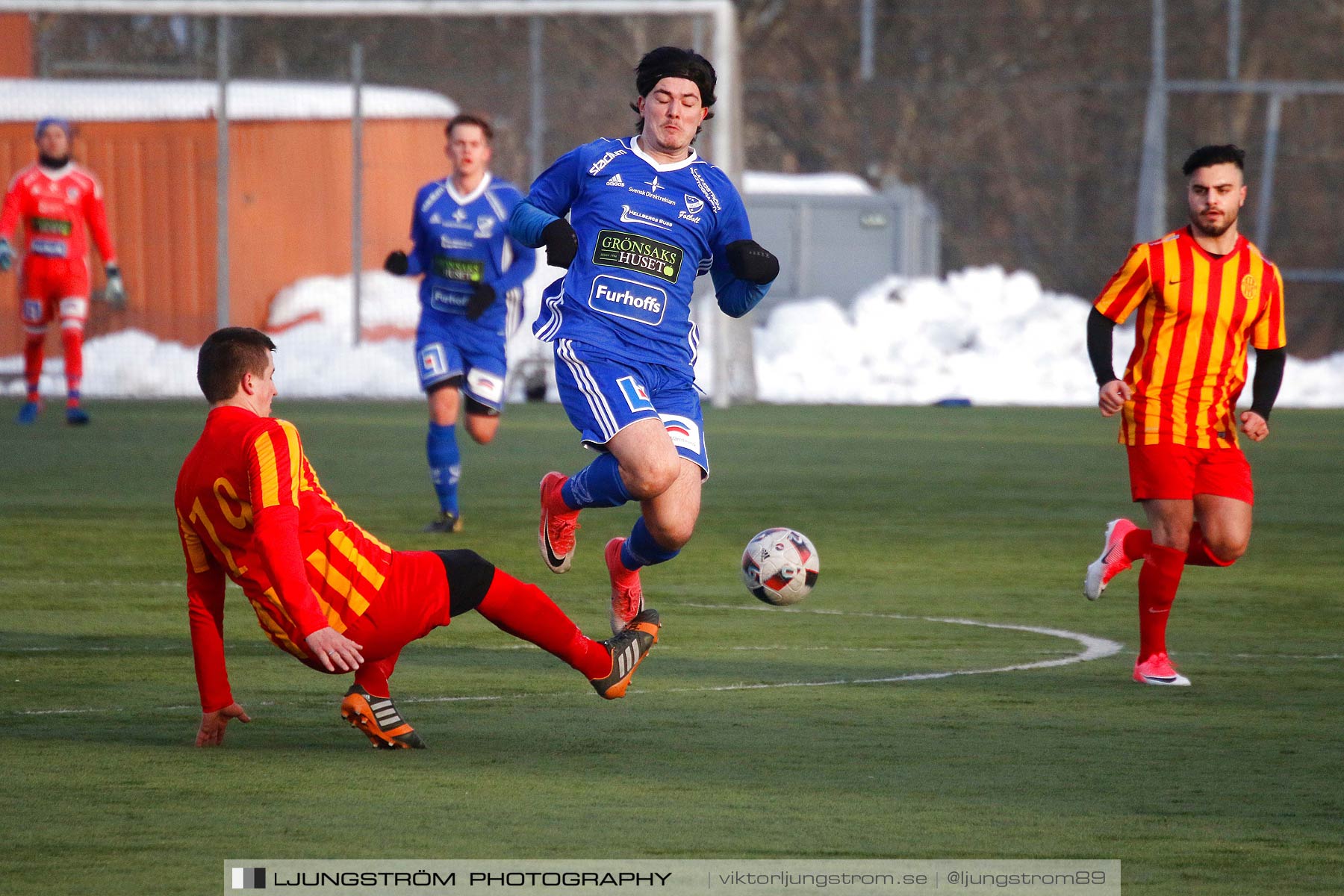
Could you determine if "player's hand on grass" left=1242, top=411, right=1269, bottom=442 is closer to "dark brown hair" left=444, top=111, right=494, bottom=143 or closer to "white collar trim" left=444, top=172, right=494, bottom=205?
"dark brown hair" left=444, top=111, right=494, bottom=143

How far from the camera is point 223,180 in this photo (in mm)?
21109

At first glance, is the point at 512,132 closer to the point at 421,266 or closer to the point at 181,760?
the point at 421,266

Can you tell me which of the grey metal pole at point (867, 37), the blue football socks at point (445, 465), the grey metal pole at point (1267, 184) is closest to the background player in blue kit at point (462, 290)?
the blue football socks at point (445, 465)

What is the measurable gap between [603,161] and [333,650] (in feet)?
8.27

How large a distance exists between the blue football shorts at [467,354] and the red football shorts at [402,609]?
5.52 m

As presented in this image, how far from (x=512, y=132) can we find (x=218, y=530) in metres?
17.3

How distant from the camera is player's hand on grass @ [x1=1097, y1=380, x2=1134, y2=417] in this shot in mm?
6234

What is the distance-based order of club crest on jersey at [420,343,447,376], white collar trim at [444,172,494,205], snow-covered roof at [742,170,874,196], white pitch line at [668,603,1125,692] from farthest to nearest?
1. snow-covered roof at [742,170,874,196]
2. white collar trim at [444,172,494,205]
3. club crest on jersey at [420,343,447,376]
4. white pitch line at [668,603,1125,692]

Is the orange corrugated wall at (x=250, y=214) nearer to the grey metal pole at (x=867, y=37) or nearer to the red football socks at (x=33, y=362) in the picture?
the red football socks at (x=33, y=362)

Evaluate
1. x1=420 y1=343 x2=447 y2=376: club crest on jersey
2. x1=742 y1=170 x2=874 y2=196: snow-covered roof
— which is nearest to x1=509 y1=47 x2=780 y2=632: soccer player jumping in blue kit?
x1=420 y1=343 x2=447 y2=376: club crest on jersey

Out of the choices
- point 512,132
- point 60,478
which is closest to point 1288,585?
point 60,478

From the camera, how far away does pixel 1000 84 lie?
80.8ft

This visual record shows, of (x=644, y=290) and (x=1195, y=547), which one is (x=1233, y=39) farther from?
(x=644, y=290)

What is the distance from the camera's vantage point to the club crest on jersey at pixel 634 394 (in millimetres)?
6348
